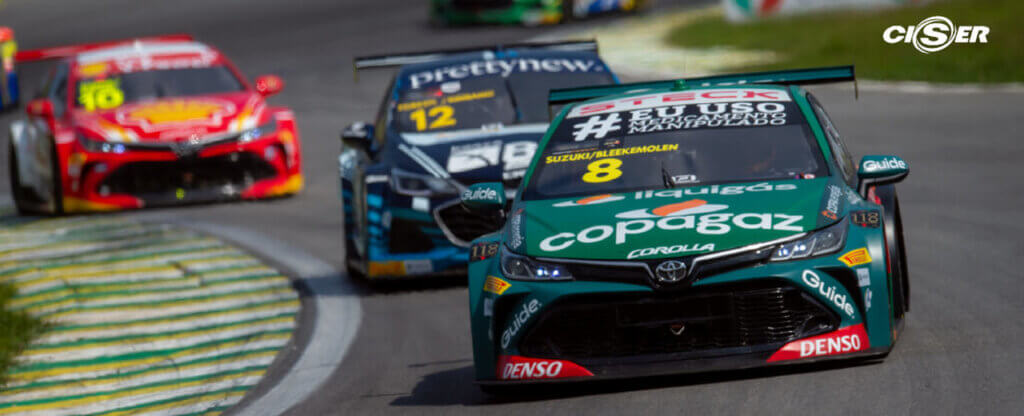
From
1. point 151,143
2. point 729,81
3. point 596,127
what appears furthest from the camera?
point 151,143

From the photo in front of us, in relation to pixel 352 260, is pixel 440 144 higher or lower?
higher

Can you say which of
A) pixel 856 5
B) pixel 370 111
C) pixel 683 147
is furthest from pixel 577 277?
pixel 856 5

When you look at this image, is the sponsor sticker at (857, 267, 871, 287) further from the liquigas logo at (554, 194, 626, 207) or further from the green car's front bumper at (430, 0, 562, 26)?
the green car's front bumper at (430, 0, 562, 26)

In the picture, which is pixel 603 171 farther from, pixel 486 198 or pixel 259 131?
pixel 259 131

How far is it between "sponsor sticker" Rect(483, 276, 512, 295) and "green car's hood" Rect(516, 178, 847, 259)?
0.54 ft

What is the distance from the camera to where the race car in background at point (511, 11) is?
29.2 m

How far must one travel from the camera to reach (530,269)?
23.0 ft

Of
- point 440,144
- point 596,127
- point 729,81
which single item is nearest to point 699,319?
point 596,127

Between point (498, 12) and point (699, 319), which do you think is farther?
point (498, 12)

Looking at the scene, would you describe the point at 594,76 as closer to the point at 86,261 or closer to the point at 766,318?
the point at 86,261

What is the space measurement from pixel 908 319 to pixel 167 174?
888cm

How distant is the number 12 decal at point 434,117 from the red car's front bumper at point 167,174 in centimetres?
420

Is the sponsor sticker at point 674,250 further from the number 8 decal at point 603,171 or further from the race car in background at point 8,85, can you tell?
the race car in background at point 8,85

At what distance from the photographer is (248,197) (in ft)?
52.0
